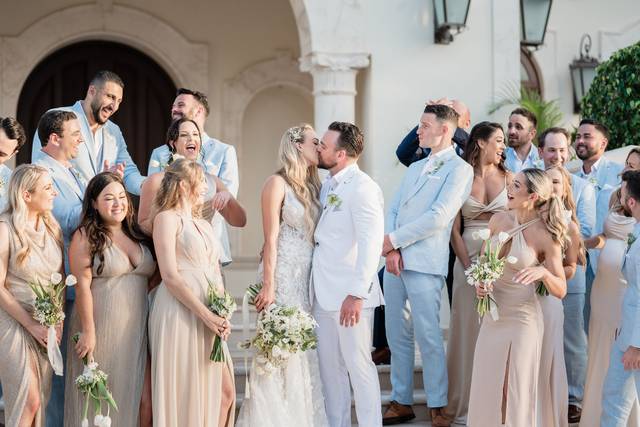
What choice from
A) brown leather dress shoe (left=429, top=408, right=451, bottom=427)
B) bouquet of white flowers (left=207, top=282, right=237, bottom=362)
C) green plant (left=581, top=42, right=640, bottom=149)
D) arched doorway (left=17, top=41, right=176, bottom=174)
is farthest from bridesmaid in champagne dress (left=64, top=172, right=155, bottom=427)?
arched doorway (left=17, top=41, right=176, bottom=174)

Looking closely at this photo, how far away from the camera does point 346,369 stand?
21.2 ft

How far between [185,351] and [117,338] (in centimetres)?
40

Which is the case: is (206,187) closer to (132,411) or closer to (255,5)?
(132,411)

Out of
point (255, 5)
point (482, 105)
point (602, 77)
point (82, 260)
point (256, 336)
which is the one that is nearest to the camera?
point (82, 260)

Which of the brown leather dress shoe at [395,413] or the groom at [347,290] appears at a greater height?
the groom at [347,290]

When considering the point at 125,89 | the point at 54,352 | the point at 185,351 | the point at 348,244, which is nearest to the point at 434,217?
the point at 348,244

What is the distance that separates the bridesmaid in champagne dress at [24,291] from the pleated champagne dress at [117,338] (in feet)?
0.71

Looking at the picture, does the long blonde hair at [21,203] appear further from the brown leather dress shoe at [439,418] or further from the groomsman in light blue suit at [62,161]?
the brown leather dress shoe at [439,418]

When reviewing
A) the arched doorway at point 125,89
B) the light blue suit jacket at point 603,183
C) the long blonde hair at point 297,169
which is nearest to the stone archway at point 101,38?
the arched doorway at point 125,89

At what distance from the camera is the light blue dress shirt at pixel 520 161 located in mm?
7855

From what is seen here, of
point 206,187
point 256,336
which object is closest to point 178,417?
point 256,336

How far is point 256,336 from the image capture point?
241 inches

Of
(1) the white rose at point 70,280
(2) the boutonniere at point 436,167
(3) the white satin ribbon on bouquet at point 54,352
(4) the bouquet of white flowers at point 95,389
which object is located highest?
(2) the boutonniere at point 436,167

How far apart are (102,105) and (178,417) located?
219cm
